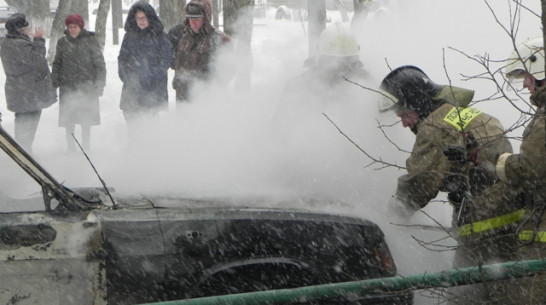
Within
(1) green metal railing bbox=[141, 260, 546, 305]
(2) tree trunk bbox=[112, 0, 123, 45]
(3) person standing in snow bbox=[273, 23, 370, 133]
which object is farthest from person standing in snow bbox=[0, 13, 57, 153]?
(2) tree trunk bbox=[112, 0, 123, 45]

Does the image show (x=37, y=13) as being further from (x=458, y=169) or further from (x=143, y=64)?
(x=458, y=169)

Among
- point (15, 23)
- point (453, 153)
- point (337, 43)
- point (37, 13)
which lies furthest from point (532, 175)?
point (37, 13)

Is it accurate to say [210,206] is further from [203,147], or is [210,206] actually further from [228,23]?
[228,23]

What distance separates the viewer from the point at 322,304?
12.4ft

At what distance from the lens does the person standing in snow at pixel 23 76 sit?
9109mm

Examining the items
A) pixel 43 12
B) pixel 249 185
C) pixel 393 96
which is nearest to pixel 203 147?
pixel 249 185

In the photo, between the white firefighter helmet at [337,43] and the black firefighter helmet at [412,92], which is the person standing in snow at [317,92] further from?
the black firefighter helmet at [412,92]

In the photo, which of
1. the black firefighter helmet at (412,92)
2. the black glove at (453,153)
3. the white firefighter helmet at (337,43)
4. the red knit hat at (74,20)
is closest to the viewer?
the black glove at (453,153)

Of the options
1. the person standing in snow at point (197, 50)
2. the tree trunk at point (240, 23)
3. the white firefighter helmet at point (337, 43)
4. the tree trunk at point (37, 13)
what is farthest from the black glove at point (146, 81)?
the tree trunk at point (37, 13)

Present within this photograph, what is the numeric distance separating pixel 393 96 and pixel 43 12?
17474 mm

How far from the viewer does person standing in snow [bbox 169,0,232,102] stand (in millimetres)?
9023

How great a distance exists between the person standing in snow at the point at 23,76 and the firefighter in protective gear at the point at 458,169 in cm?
561

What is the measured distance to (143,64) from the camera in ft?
30.6

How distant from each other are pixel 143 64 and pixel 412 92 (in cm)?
520
